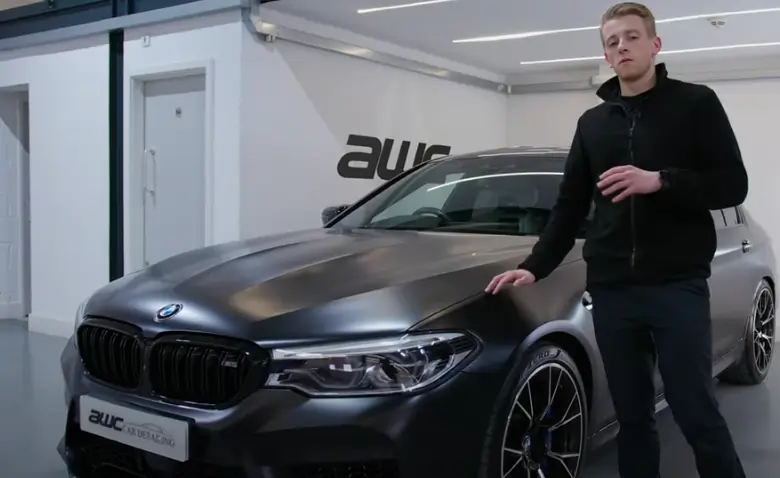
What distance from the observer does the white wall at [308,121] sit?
4875mm

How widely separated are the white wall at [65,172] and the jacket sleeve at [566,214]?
13.6ft

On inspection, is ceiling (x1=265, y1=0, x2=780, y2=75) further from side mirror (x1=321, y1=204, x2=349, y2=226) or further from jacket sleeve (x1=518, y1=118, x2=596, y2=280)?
jacket sleeve (x1=518, y1=118, x2=596, y2=280)

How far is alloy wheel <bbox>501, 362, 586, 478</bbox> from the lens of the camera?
1927 millimetres

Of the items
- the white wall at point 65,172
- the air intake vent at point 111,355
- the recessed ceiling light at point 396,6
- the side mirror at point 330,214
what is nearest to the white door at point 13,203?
the white wall at point 65,172

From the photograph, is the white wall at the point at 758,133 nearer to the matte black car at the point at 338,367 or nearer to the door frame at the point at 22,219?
the matte black car at the point at 338,367

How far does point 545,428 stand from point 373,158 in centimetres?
414

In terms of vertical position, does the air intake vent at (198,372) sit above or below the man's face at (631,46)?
below

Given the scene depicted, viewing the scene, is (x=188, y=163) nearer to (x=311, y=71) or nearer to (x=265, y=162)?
(x=265, y=162)

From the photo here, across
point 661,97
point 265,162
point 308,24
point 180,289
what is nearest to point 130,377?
point 180,289

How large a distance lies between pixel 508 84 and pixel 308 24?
311 cm

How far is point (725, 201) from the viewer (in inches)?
68.0

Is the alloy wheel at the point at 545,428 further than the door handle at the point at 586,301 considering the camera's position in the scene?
No

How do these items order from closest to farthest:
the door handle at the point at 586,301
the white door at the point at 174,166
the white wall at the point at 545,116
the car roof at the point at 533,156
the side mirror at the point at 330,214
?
the door handle at the point at 586,301
the car roof at the point at 533,156
the side mirror at the point at 330,214
the white door at the point at 174,166
the white wall at the point at 545,116

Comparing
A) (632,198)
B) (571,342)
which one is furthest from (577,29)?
(632,198)
